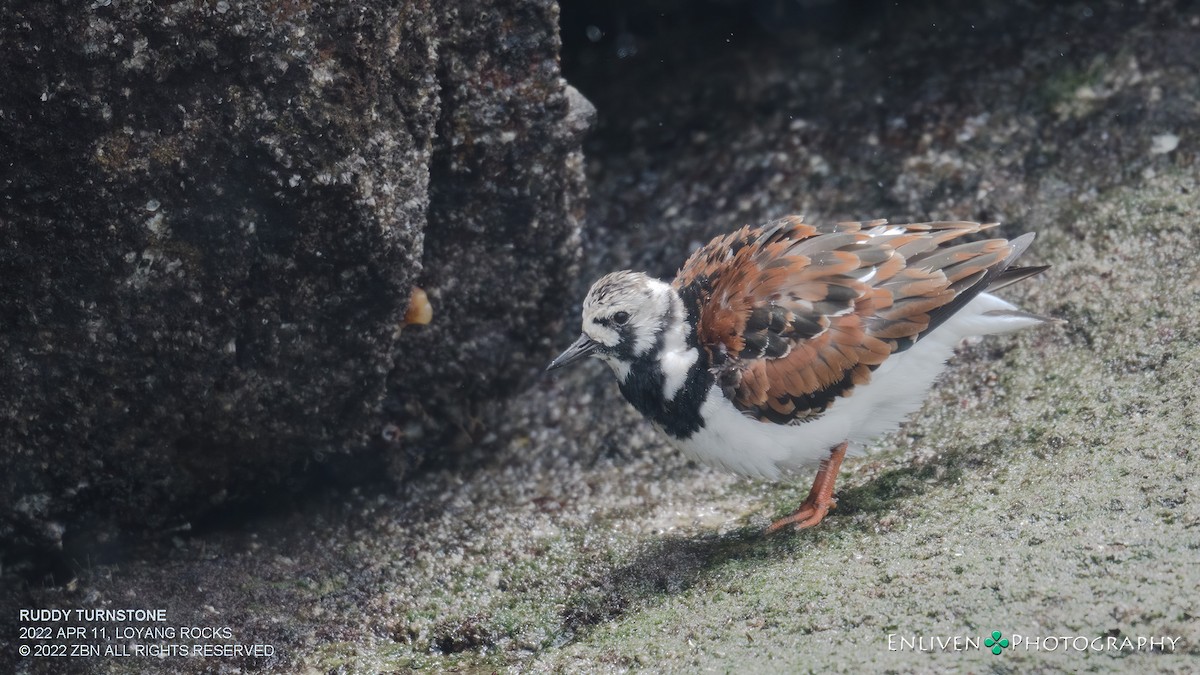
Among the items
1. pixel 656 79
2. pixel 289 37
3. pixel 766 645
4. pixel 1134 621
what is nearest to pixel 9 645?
pixel 289 37

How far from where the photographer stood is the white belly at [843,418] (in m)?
4.25

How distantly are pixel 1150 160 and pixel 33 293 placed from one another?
4.87 meters

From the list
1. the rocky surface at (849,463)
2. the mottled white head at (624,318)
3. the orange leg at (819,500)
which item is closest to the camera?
the rocky surface at (849,463)

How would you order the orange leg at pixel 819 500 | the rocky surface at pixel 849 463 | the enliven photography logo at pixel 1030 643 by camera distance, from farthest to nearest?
the orange leg at pixel 819 500 < the rocky surface at pixel 849 463 < the enliven photography logo at pixel 1030 643

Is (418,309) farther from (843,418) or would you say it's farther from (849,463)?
(849,463)

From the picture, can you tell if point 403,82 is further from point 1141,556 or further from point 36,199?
point 1141,556

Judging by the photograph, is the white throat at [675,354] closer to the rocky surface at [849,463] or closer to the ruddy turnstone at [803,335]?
the ruddy turnstone at [803,335]

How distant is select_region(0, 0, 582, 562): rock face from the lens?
11.8 feet

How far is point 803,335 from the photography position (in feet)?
13.8

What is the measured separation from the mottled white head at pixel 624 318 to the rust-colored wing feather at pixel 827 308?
0.18 m

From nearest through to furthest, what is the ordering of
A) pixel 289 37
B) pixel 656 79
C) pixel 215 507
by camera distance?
pixel 289 37 → pixel 215 507 → pixel 656 79

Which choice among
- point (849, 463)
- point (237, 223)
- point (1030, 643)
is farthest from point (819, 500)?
point (237, 223)

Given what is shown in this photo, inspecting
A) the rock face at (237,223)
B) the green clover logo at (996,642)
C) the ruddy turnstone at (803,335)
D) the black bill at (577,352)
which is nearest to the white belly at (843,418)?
the ruddy turnstone at (803,335)

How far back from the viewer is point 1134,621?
3.25m
